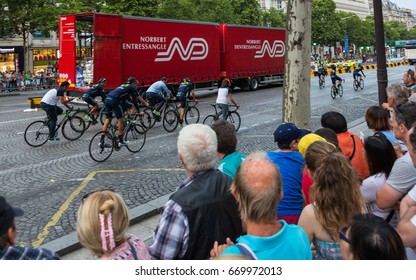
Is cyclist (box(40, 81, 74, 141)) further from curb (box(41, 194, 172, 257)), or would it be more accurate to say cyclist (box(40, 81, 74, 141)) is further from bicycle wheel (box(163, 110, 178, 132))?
curb (box(41, 194, 172, 257))

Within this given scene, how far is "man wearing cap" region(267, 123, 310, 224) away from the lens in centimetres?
347

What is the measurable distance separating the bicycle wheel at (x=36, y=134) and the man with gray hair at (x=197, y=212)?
383 inches

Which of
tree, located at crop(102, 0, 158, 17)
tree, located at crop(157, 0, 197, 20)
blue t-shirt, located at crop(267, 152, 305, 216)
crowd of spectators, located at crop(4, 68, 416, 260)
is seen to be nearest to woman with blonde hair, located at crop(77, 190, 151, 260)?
crowd of spectators, located at crop(4, 68, 416, 260)

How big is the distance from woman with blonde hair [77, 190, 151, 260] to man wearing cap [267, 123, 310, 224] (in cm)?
133

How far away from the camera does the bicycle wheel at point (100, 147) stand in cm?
995

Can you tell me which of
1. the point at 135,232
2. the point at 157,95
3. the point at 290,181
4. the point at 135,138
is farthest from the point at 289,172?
the point at 157,95

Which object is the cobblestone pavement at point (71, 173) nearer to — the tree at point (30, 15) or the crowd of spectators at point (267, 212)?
the crowd of spectators at point (267, 212)

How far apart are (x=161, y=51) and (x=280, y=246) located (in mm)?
20064

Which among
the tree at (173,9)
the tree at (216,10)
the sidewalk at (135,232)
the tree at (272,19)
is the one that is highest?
the tree at (272,19)

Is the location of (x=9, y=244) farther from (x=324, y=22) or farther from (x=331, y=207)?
(x=324, y=22)

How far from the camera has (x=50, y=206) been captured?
665cm

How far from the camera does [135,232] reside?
570cm

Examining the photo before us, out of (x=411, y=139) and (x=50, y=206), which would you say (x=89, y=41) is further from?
(x=411, y=139)

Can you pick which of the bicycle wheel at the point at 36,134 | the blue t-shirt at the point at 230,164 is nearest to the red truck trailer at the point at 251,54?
the bicycle wheel at the point at 36,134
